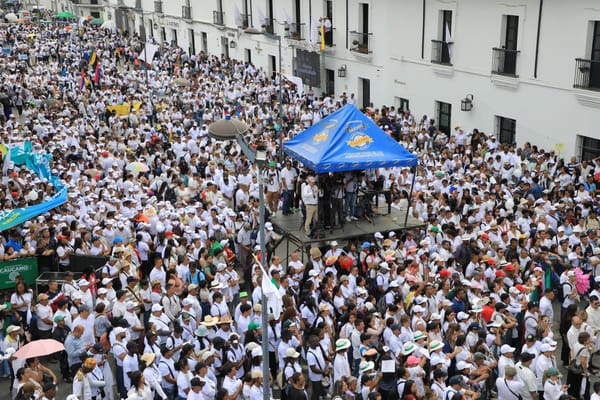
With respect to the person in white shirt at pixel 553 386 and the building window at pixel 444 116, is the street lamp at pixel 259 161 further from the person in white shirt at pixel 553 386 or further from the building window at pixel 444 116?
the building window at pixel 444 116

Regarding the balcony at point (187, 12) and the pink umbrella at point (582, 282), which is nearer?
the pink umbrella at point (582, 282)

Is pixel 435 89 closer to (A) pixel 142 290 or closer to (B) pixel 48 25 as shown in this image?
(A) pixel 142 290

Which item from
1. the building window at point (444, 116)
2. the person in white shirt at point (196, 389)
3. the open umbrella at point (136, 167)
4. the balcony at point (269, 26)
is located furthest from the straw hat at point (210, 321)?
the balcony at point (269, 26)

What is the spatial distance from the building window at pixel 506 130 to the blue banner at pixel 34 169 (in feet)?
45.2

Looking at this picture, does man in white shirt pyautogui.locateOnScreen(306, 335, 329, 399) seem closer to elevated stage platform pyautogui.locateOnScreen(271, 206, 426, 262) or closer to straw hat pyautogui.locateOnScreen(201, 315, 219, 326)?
straw hat pyautogui.locateOnScreen(201, 315, 219, 326)

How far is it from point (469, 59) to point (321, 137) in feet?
35.3

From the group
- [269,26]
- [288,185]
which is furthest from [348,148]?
[269,26]

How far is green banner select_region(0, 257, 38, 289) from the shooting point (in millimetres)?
13219

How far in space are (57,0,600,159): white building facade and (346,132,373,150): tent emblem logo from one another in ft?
20.2

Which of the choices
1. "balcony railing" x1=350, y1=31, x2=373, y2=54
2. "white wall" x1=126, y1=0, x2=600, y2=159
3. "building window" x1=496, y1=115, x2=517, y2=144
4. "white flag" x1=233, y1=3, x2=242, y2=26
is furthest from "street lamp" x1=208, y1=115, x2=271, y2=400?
"white flag" x1=233, y1=3, x2=242, y2=26

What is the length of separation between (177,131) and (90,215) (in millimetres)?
8170

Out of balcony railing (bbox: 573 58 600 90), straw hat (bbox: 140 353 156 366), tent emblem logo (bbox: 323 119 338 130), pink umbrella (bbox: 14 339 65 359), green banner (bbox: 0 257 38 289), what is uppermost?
balcony railing (bbox: 573 58 600 90)

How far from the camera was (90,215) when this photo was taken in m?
15.4

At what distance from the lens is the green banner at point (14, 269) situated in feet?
43.4
